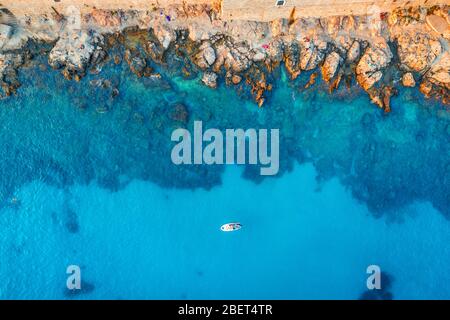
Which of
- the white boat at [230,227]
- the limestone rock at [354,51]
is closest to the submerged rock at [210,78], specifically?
the limestone rock at [354,51]

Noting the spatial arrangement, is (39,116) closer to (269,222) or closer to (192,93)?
(192,93)

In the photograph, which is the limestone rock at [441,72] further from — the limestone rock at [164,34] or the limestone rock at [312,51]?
the limestone rock at [164,34]

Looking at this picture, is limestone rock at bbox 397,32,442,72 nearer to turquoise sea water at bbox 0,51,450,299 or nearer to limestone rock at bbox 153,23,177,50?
→ turquoise sea water at bbox 0,51,450,299

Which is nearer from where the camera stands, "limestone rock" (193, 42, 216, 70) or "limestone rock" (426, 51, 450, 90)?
"limestone rock" (426, 51, 450, 90)

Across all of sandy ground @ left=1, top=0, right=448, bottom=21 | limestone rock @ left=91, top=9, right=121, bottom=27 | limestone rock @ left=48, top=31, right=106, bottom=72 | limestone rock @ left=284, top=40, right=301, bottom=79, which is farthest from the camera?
limestone rock @ left=284, top=40, right=301, bottom=79

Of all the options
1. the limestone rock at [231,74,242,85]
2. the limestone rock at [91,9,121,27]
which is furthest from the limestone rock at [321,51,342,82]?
the limestone rock at [91,9,121,27]
